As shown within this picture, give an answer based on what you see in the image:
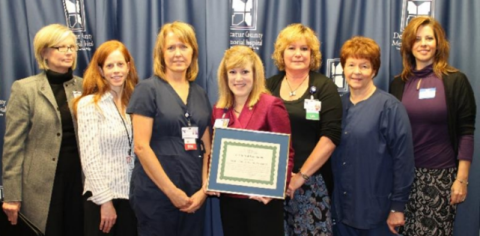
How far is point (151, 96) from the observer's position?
8.35 ft

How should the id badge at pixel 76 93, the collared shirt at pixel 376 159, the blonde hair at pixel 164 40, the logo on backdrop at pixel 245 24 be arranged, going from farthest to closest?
the logo on backdrop at pixel 245 24 → the id badge at pixel 76 93 → the collared shirt at pixel 376 159 → the blonde hair at pixel 164 40

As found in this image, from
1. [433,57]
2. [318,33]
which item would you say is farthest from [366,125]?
[318,33]

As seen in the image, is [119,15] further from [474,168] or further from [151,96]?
[474,168]

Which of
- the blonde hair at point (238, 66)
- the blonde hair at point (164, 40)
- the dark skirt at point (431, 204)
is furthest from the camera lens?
the dark skirt at point (431, 204)

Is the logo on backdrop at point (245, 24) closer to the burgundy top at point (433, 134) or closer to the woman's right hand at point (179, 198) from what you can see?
the burgundy top at point (433, 134)

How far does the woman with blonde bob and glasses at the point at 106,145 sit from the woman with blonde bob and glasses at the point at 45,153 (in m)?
0.34

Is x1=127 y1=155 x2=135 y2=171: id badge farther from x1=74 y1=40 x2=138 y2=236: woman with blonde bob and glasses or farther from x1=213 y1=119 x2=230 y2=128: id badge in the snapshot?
x1=213 y1=119 x2=230 y2=128: id badge

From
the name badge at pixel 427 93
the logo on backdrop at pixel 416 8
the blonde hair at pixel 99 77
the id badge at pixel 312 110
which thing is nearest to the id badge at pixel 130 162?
the blonde hair at pixel 99 77

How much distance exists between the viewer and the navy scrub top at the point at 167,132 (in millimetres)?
2541

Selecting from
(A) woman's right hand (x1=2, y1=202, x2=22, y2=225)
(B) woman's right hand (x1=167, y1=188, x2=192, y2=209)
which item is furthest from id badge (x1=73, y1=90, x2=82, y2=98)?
(B) woman's right hand (x1=167, y1=188, x2=192, y2=209)

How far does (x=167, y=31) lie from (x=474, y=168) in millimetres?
2869

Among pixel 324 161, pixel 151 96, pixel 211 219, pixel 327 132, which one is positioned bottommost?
pixel 211 219

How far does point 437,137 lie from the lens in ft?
9.73

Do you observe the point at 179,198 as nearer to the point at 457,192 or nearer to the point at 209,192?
the point at 209,192
